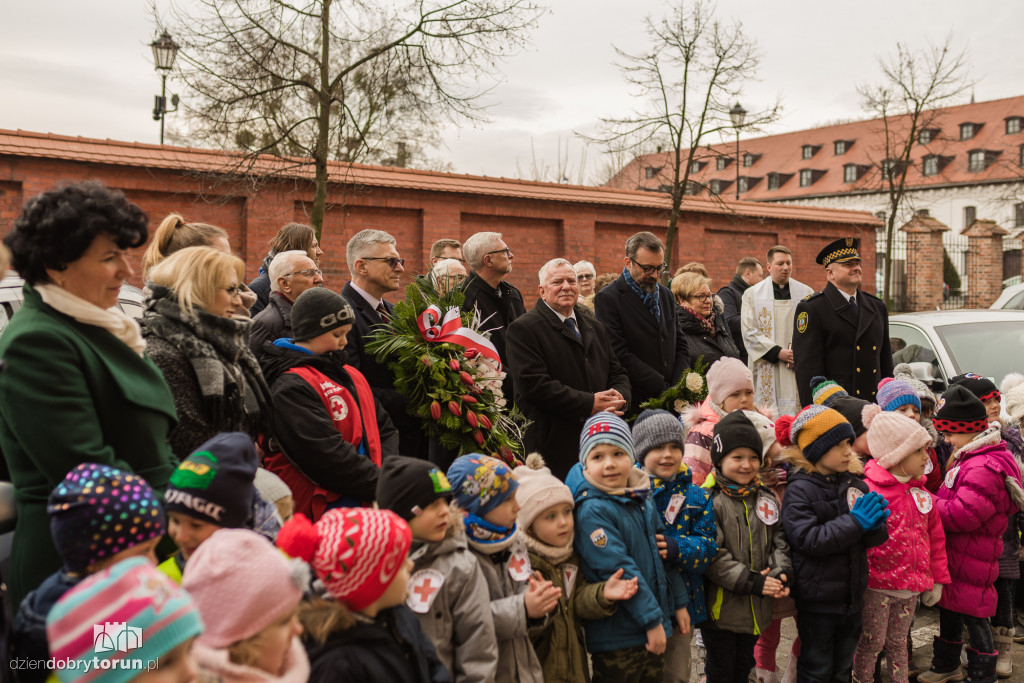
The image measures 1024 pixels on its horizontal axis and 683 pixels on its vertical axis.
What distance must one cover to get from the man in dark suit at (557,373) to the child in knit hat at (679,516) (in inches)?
42.8

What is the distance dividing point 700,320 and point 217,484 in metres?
5.35

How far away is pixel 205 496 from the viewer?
245cm

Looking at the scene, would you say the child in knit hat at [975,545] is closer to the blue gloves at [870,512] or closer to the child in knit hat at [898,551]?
the child in knit hat at [898,551]

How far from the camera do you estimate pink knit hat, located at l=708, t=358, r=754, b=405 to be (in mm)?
4938

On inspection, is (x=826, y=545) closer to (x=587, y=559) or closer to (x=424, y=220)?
(x=587, y=559)

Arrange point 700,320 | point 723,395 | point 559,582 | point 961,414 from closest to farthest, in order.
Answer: point 559,582
point 723,395
point 961,414
point 700,320

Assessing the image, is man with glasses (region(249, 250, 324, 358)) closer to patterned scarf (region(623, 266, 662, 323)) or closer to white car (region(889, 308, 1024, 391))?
patterned scarf (region(623, 266, 662, 323))

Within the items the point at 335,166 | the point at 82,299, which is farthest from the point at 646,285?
the point at 335,166

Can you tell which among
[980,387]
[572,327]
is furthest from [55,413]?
[980,387]

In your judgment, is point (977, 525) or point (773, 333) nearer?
point (977, 525)

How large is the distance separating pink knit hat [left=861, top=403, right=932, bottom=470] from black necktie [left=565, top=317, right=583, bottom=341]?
1.84 m

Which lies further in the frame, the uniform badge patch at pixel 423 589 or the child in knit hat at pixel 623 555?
the child in knit hat at pixel 623 555

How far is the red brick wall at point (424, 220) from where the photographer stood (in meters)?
12.2

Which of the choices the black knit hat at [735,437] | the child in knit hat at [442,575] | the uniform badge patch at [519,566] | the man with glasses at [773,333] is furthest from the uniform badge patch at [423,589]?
the man with glasses at [773,333]
